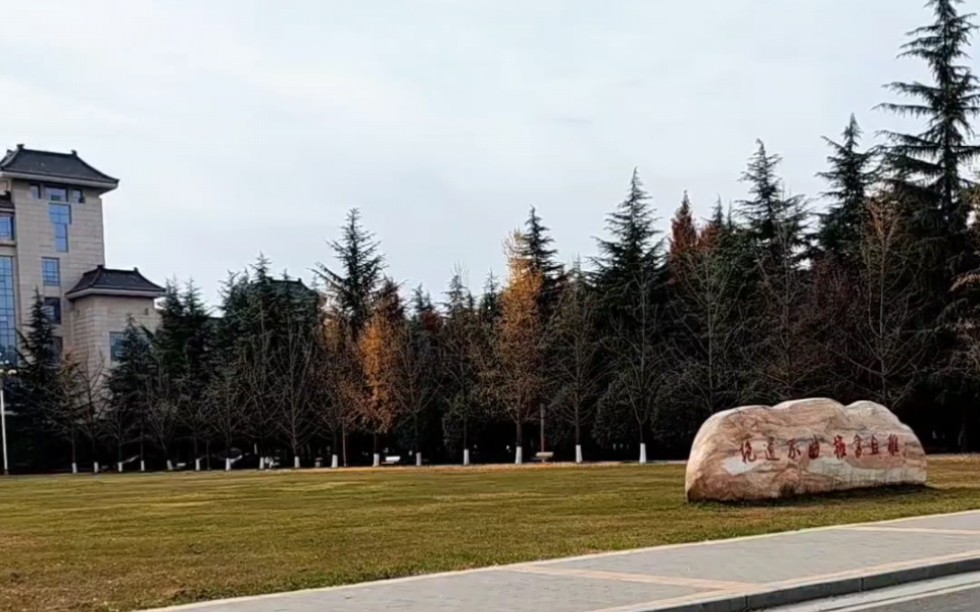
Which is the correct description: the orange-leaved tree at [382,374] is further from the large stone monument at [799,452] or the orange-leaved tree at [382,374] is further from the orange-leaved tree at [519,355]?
the large stone monument at [799,452]

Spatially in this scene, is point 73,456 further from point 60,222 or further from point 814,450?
point 814,450

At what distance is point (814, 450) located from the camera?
53.3 feet

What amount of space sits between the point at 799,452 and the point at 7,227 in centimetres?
6480

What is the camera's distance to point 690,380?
37.8m

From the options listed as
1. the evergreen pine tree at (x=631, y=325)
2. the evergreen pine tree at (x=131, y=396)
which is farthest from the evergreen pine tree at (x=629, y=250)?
the evergreen pine tree at (x=131, y=396)

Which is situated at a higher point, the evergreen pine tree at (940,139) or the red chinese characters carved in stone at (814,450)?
the evergreen pine tree at (940,139)

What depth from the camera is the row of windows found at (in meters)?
69.9

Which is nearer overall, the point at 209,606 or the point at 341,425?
the point at 209,606

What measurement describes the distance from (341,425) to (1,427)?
26.1 metres

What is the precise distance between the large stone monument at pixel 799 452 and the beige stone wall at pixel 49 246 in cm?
6009

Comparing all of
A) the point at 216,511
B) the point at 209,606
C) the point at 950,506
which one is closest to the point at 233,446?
the point at 216,511

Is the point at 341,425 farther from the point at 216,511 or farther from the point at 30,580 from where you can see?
the point at 30,580

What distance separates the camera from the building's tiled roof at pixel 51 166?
224 feet

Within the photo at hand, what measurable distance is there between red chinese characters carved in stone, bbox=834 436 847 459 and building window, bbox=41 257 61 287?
64740mm
